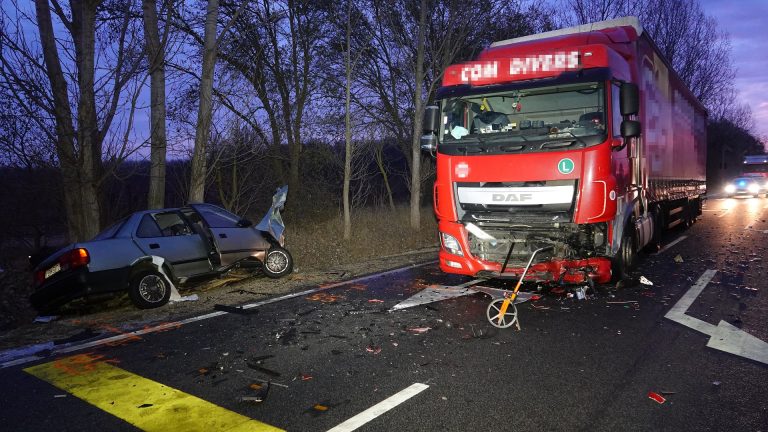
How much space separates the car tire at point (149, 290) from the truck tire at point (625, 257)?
241 inches

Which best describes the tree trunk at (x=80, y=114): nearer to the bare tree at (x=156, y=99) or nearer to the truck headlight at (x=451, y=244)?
the bare tree at (x=156, y=99)

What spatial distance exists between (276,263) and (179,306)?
2128mm

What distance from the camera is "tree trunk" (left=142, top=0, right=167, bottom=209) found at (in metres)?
10.1

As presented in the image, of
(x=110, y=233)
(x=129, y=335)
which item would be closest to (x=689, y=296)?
(x=129, y=335)

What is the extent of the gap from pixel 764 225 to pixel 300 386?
16079 millimetres

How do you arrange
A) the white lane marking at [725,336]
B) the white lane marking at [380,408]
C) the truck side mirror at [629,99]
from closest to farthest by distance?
1. the white lane marking at [380,408]
2. the white lane marking at [725,336]
3. the truck side mirror at [629,99]

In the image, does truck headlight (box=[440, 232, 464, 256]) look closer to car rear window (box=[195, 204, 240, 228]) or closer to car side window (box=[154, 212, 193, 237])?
car rear window (box=[195, 204, 240, 228])

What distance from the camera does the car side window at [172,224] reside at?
761cm

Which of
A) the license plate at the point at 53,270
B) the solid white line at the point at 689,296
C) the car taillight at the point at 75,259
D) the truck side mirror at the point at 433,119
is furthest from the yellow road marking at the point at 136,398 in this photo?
the truck side mirror at the point at 433,119

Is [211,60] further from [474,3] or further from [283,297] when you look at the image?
[474,3]

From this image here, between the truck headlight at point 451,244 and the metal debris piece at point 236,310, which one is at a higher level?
the truck headlight at point 451,244

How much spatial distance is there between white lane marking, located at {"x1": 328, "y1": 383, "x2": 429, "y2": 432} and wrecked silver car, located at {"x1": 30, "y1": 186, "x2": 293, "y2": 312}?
14.6 ft

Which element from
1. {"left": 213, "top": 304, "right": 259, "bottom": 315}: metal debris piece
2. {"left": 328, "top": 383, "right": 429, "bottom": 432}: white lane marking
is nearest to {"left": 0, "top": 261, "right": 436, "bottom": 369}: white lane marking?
{"left": 213, "top": 304, "right": 259, "bottom": 315}: metal debris piece

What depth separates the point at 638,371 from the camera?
13.1ft
